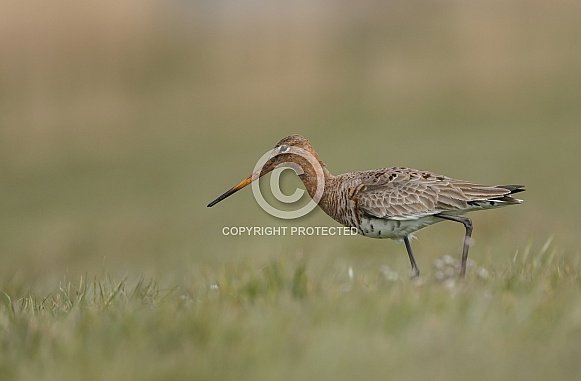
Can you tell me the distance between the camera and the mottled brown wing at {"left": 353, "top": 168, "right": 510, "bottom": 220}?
6.92 meters

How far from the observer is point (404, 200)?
22.7 ft

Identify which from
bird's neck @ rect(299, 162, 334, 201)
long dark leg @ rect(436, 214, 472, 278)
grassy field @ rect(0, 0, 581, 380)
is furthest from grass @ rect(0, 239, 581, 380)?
bird's neck @ rect(299, 162, 334, 201)

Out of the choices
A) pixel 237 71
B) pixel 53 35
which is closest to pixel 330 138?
pixel 237 71

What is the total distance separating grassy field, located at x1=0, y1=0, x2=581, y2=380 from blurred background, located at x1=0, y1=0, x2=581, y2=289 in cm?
8

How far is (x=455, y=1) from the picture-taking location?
35.7m

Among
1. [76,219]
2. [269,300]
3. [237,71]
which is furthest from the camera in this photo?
[237,71]

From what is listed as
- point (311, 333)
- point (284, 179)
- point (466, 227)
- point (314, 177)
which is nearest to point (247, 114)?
point (284, 179)

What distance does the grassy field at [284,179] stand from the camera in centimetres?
416

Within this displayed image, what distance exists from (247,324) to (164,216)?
38.0ft

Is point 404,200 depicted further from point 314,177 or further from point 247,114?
point 247,114

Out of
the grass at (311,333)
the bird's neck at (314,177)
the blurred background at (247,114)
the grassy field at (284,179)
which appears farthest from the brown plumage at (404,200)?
the blurred background at (247,114)

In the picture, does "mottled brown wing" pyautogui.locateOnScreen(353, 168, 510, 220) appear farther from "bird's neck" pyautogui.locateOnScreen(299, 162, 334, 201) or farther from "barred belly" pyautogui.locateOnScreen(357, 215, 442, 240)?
"bird's neck" pyautogui.locateOnScreen(299, 162, 334, 201)

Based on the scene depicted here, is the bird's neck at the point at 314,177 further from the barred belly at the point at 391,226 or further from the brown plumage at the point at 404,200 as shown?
the barred belly at the point at 391,226

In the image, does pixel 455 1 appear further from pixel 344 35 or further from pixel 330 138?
pixel 330 138
